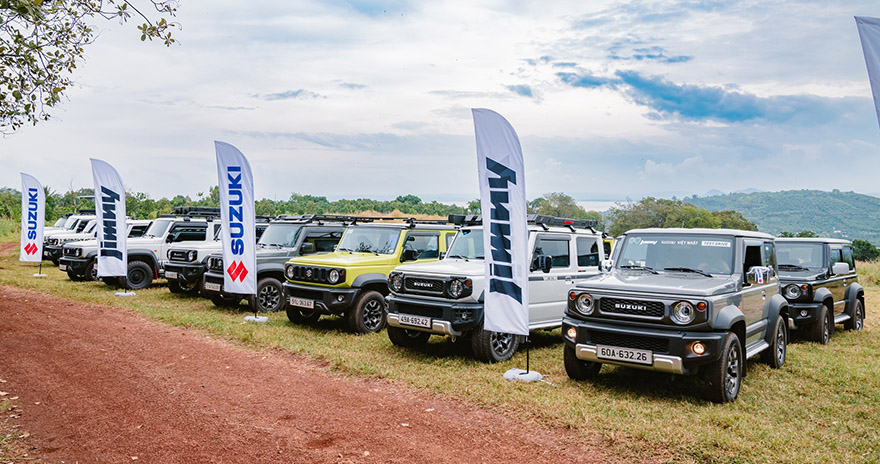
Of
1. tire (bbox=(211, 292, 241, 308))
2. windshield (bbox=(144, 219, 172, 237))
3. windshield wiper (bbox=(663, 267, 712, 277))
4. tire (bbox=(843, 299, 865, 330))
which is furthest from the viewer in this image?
windshield (bbox=(144, 219, 172, 237))

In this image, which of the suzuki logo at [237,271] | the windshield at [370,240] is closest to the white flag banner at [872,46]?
the windshield at [370,240]

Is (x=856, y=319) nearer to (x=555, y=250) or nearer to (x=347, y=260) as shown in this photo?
(x=555, y=250)

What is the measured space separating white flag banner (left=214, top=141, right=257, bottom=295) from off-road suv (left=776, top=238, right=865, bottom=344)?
9.03 m

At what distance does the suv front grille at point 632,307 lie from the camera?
19.8 feet

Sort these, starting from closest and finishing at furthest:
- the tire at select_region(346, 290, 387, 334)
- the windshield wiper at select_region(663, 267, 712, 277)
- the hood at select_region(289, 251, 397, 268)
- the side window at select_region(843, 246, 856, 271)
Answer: the windshield wiper at select_region(663, 267, 712, 277), the tire at select_region(346, 290, 387, 334), the hood at select_region(289, 251, 397, 268), the side window at select_region(843, 246, 856, 271)

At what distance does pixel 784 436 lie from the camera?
518 centimetres

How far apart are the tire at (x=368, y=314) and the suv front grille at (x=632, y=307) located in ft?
15.1

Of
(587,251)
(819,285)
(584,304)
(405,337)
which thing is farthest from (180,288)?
(819,285)

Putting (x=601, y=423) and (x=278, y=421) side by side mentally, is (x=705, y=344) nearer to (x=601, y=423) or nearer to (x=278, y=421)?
(x=601, y=423)

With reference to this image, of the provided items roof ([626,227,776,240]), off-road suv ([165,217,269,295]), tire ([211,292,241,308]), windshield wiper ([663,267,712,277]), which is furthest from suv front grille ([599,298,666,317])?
off-road suv ([165,217,269,295])

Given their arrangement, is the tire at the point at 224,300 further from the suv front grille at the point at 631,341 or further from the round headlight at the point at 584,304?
the suv front grille at the point at 631,341

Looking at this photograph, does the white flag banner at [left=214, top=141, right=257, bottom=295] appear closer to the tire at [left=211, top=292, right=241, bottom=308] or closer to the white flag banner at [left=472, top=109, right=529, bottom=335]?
the tire at [left=211, top=292, right=241, bottom=308]

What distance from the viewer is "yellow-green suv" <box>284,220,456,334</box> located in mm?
9727

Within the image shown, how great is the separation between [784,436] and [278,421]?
4469 millimetres
